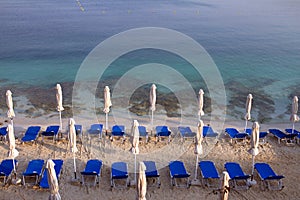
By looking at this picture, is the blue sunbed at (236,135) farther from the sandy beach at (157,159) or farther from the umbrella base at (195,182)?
the umbrella base at (195,182)

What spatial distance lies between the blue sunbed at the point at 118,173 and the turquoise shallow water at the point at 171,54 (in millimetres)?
9596

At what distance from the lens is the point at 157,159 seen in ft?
40.5

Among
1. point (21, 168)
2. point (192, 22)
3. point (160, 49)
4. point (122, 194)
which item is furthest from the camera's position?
point (192, 22)

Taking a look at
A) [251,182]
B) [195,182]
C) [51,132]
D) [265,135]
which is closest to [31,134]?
[51,132]

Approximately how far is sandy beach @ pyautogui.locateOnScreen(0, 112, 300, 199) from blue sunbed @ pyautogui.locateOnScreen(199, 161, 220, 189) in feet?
1.23

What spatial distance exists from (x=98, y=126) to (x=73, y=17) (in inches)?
1805

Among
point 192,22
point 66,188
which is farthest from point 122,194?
point 192,22

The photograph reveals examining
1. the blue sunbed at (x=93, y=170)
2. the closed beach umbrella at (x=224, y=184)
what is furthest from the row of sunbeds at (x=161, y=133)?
the closed beach umbrella at (x=224, y=184)

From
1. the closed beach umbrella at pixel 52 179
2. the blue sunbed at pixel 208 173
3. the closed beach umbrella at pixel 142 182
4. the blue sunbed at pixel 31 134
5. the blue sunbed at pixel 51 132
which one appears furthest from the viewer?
the blue sunbed at pixel 51 132

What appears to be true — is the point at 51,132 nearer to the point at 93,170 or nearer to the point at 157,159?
the point at 93,170

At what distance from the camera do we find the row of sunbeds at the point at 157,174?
10.6 m

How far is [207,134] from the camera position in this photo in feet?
45.6

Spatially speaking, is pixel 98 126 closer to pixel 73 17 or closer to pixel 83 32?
pixel 83 32

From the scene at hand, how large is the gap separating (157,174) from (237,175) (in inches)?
110
